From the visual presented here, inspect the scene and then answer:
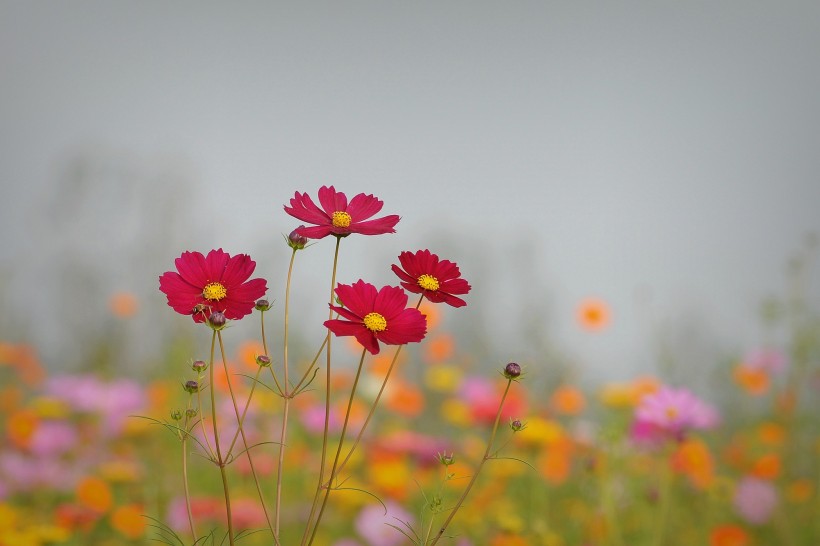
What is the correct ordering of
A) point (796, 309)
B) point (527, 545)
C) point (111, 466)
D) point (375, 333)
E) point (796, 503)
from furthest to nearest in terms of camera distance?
point (796, 503), point (796, 309), point (111, 466), point (527, 545), point (375, 333)

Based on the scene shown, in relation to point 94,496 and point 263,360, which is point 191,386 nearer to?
point 263,360

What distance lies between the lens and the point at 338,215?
363mm

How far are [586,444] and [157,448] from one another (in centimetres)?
56

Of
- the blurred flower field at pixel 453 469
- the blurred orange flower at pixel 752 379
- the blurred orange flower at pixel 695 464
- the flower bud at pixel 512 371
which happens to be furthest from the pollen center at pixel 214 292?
the blurred orange flower at pixel 752 379

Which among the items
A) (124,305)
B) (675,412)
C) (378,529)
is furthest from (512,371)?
(124,305)

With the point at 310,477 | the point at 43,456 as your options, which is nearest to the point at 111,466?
the point at 43,456

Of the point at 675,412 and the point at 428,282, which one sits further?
the point at 675,412

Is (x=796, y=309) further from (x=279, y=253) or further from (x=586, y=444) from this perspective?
(x=279, y=253)

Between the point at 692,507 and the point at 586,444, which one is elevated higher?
the point at 586,444

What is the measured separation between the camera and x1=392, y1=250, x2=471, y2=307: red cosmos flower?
36cm

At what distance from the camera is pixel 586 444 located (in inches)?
45.0

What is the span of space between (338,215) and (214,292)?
6 cm

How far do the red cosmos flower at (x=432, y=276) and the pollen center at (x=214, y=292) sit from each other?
72 millimetres

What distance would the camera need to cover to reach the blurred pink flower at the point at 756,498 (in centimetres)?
114
